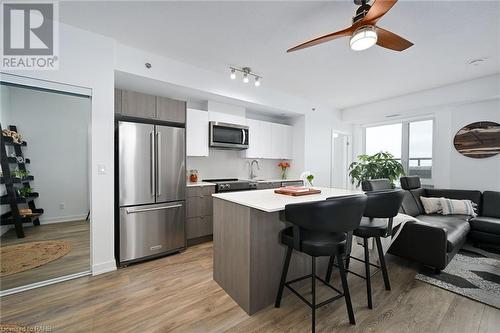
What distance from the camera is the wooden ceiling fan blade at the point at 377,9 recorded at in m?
1.40

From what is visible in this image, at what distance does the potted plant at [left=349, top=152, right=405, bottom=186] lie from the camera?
4.50 metres

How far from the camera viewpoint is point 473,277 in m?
2.32

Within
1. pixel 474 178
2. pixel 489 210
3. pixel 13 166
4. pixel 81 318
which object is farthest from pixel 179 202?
pixel 474 178

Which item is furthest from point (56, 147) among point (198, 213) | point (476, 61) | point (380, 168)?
point (476, 61)

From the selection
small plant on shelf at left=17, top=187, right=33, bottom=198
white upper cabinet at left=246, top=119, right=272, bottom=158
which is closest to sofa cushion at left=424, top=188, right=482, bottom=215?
white upper cabinet at left=246, top=119, right=272, bottom=158

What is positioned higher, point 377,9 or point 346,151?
point 377,9

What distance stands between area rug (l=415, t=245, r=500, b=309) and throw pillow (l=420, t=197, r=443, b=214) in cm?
73

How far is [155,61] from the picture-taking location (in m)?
2.90

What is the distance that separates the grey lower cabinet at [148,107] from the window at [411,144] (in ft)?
16.2

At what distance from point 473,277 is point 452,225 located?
700 mm

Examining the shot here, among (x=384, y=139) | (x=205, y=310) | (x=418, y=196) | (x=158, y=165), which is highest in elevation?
(x=384, y=139)

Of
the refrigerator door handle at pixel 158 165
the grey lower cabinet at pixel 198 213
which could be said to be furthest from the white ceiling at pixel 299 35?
the grey lower cabinet at pixel 198 213

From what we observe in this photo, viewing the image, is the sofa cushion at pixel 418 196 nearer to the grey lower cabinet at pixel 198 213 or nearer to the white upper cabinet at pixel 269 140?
the white upper cabinet at pixel 269 140

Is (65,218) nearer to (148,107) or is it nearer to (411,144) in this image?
(148,107)
